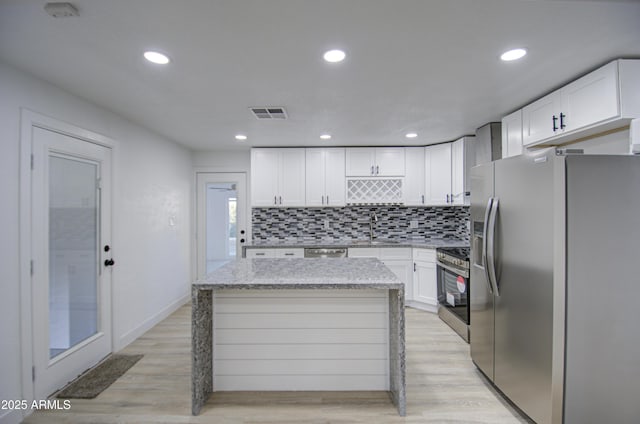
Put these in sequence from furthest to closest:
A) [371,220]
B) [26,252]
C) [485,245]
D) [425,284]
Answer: [371,220] < [425,284] < [485,245] < [26,252]

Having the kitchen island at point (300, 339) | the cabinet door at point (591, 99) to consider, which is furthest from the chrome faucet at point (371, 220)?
the cabinet door at point (591, 99)

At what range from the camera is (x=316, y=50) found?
74.2 inches

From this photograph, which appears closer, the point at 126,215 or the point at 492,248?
the point at 492,248

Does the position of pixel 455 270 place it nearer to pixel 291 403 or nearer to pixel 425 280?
pixel 425 280

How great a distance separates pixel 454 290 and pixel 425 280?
26.8 inches

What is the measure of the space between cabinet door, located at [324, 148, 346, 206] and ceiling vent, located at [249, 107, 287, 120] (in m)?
1.53

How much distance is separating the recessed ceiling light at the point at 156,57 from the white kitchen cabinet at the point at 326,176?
110 inches

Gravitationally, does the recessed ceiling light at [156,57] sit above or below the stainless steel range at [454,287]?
above

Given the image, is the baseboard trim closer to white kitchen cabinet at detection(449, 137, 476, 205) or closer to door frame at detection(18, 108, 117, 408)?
door frame at detection(18, 108, 117, 408)

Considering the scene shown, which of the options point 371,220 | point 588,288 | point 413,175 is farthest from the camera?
point 371,220

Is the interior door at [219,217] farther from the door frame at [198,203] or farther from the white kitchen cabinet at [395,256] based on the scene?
the white kitchen cabinet at [395,256]

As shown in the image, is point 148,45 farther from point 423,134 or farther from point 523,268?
point 423,134

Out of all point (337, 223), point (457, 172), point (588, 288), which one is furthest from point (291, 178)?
point (588, 288)

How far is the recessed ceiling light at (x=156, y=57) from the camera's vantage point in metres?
1.90
